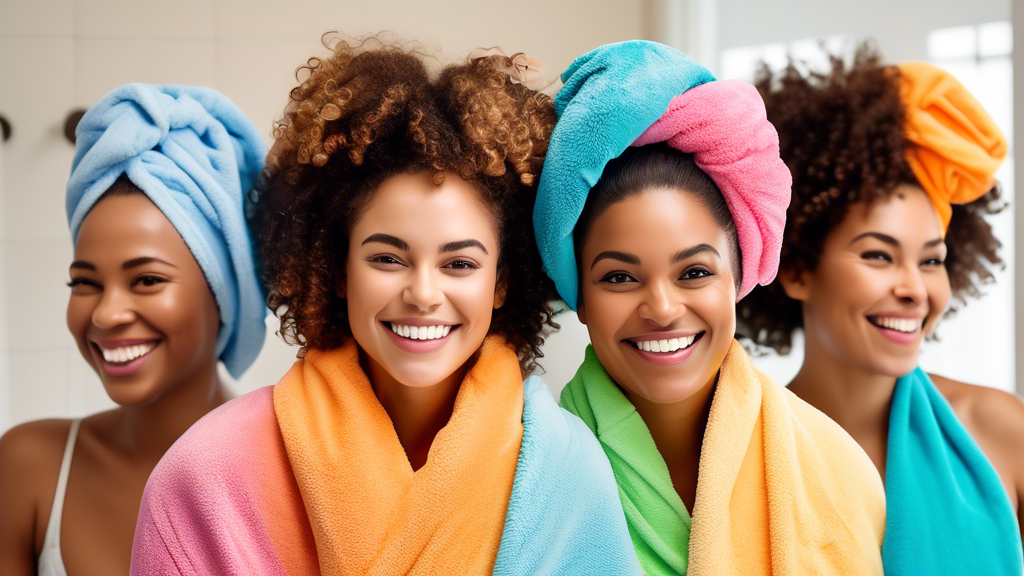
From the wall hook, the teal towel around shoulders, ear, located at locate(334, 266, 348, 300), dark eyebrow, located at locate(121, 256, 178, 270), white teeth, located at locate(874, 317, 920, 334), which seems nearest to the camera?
the teal towel around shoulders

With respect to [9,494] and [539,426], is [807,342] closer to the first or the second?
[539,426]

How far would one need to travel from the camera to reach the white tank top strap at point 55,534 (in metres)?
1.07

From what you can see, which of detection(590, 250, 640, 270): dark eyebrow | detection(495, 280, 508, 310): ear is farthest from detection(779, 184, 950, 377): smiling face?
detection(495, 280, 508, 310): ear

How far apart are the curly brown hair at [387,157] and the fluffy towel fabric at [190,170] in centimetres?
15

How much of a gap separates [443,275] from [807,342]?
0.75 meters

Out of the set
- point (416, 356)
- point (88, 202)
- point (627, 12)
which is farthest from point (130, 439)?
point (627, 12)

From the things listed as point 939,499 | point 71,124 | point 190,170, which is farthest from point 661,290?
point 71,124

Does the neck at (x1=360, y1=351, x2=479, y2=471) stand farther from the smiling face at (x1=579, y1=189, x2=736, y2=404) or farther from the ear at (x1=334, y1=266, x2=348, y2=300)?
the smiling face at (x1=579, y1=189, x2=736, y2=404)

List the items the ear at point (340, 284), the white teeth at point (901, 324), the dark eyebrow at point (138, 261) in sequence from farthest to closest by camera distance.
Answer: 1. the white teeth at point (901, 324)
2. the dark eyebrow at point (138, 261)
3. the ear at point (340, 284)

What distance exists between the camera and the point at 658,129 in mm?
861

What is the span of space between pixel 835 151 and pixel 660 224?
18.9 inches

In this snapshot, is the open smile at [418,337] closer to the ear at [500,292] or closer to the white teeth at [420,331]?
the white teeth at [420,331]

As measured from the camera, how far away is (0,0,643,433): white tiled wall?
1683 mm

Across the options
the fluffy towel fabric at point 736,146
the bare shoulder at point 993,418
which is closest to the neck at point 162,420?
the fluffy towel fabric at point 736,146
